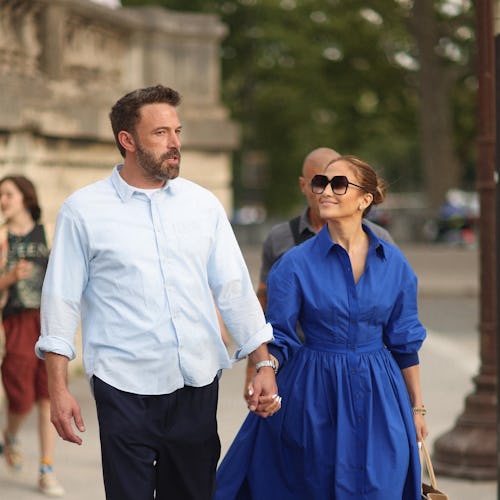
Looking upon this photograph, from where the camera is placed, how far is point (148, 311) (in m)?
4.20

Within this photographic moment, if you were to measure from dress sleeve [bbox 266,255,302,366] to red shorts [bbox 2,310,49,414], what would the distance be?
2708mm

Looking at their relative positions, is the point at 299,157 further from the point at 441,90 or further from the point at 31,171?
the point at 31,171

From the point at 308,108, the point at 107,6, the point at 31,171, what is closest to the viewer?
the point at 31,171

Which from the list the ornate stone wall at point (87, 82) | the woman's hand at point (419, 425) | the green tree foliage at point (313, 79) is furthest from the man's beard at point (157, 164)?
the green tree foliage at point (313, 79)

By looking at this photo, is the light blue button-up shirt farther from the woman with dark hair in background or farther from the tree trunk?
the tree trunk

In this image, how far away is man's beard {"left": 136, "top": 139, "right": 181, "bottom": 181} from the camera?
4.27m

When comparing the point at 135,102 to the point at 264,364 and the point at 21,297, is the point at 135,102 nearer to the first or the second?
the point at 264,364

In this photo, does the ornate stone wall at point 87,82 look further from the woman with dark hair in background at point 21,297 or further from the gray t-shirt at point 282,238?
the gray t-shirt at point 282,238

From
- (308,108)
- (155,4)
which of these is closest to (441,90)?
(308,108)

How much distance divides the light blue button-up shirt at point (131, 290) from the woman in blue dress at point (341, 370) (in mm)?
553

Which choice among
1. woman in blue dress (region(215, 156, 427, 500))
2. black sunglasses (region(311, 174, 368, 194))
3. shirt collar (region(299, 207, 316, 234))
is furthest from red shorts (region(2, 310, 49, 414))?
black sunglasses (region(311, 174, 368, 194))

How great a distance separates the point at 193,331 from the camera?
4.26 meters

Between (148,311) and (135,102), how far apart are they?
69 centimetres

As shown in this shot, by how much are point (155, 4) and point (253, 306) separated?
41.0 meters
